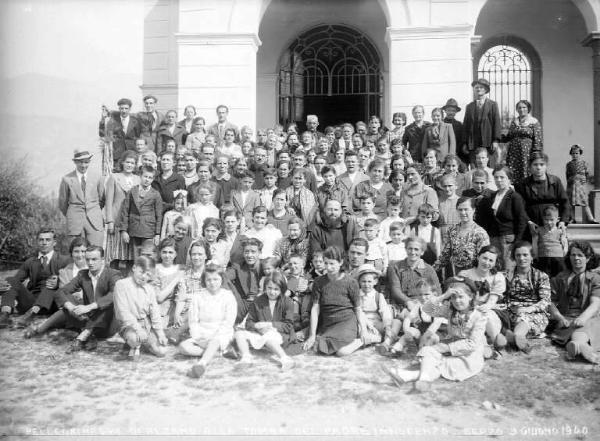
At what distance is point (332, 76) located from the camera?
493 inches

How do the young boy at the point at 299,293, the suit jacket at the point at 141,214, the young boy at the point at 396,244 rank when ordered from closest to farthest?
the young boy at the point at 299,293 → the young boy at the point at 396,244 → the suit jacket at the point at 141,214

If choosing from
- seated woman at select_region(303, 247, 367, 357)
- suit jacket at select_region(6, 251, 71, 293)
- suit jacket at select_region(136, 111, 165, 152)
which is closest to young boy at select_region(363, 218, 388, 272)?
seated woman at select_region(303, 247, 367, 357)

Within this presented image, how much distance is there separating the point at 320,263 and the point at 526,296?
184 cm

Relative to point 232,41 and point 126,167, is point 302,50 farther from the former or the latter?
point 126,167

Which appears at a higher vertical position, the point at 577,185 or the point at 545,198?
the point at 577,185

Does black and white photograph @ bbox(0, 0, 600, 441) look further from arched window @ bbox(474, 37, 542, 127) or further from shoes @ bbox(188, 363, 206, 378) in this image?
arched window @ bbox(474, 37, 542, 127)

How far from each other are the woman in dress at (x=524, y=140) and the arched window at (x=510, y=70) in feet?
17.2

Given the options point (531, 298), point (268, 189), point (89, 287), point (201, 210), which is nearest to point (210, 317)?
point (89, 287)

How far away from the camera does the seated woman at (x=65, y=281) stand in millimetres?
5523

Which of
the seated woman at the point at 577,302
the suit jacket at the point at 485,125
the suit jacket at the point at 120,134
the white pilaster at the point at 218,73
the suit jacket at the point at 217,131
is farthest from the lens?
the white pilaster at the point at 218,73

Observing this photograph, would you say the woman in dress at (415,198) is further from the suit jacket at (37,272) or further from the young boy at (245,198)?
the suit jacket at (37,272)

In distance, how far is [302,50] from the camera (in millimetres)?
12664

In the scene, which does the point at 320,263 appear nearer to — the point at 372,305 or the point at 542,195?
the point at 372,305

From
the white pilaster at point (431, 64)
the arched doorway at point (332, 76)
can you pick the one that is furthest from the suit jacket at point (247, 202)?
the arched doorway at point (332, 76)
